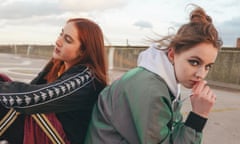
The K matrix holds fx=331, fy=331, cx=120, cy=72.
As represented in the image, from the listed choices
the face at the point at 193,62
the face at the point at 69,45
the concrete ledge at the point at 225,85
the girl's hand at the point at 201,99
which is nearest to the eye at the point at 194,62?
the face at the point at 193,62

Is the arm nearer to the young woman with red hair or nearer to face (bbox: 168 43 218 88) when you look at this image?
face (bbox: 168 43 218 88)

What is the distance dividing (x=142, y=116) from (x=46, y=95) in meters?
0.49

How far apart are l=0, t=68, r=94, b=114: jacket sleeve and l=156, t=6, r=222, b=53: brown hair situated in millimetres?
512

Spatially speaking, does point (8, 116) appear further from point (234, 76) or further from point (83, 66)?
point (234, 76)

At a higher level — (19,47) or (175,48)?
(175,48)

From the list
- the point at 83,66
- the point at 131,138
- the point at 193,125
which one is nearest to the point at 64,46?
the point at 83,66

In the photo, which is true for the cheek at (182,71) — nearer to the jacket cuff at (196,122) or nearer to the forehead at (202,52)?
the forehead at (202,52)

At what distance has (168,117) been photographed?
1.47m

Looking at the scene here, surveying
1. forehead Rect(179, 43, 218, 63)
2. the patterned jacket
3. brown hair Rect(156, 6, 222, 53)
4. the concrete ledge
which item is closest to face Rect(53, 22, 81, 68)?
the patterned jacket

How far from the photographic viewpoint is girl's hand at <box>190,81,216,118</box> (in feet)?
5.05

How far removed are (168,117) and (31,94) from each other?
65 centimetres

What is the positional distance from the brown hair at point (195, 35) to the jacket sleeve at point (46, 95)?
512 mm

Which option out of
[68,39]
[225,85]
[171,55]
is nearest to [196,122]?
[171,55]

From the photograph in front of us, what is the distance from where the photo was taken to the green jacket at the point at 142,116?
1.40 meters
